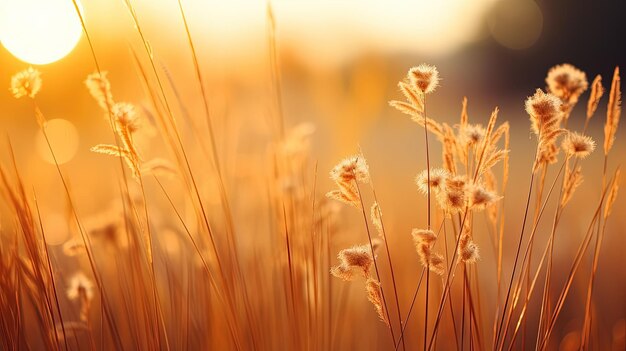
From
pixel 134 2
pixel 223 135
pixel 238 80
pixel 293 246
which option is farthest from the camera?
pixel 238 80

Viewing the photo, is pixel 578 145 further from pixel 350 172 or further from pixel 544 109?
pixel 350 172

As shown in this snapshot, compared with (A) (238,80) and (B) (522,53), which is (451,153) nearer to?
(A) (238,80)

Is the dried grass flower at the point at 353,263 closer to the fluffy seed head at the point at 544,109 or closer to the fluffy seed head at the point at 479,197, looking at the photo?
the fluffy seed head at the point at 479,197

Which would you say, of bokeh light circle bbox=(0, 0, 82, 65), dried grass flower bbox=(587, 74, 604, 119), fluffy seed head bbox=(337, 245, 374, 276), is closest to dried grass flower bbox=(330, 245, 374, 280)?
fluffy seed head bbox=(337, 245, 374, 276)

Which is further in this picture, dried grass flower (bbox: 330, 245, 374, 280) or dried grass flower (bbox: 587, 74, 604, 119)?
dried grass flower (bbox: 587, 74, 604, 119)

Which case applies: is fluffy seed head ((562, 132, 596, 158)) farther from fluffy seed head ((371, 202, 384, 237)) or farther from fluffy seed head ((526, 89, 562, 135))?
fluffy seed head ((371, 202, 384, 237))

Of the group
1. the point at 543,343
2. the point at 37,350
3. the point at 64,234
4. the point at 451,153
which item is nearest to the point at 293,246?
the point at 451,153
